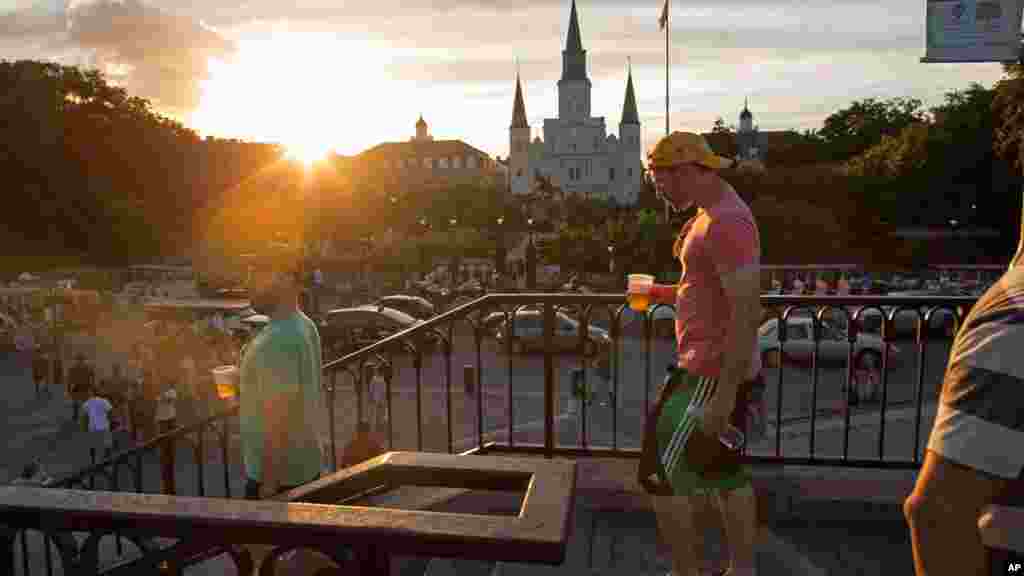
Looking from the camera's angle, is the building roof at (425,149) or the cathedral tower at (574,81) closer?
the cathedral tower at (574,81)

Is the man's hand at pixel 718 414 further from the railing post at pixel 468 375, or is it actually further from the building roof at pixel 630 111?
the building roof at pixel 630 111

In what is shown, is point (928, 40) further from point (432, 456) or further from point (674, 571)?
point (432, 456)

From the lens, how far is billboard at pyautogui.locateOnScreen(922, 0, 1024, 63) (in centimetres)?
523

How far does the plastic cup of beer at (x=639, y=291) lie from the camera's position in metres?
4.10

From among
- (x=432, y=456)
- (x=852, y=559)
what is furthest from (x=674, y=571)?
(x=432, y=456)

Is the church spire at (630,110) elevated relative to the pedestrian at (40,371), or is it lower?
elevated

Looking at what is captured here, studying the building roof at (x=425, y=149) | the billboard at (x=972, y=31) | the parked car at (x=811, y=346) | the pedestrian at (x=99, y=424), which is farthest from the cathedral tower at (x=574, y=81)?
the billboard at (x=972, y=31)

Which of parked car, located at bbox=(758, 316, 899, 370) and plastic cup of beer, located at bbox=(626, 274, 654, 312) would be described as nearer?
plastic cup of beer, located at bbox=(626, 274, 654, 312)

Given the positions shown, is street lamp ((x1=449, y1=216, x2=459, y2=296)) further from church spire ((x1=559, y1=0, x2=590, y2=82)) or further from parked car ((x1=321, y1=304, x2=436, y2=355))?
church spire ((x1=559, y1=0, x2=590, y2=82))

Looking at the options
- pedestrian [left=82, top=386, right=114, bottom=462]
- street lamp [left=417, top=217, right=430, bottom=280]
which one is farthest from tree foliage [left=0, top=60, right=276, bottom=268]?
pedestrian [left=82, top=386, right=114, bottom=462]

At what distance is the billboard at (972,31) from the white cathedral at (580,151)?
117m

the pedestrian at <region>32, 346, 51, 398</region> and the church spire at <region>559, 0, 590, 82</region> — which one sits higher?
the church spire at <region>559, 0, 590, 82</region>

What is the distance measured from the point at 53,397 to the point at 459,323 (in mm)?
14322

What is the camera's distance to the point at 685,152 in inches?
128
